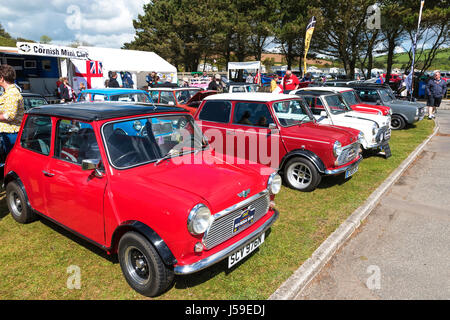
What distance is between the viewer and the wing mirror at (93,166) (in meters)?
2.99

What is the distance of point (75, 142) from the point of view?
3471 millimetres

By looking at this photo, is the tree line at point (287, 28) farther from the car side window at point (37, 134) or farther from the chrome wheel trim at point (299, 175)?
the car side window at point (37, 134)

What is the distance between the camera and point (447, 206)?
5.30 meters

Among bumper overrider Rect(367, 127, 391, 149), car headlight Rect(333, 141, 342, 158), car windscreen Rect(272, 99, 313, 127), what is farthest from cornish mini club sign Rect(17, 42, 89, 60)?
bumper overrider Rect(367, 127, 391, 149)

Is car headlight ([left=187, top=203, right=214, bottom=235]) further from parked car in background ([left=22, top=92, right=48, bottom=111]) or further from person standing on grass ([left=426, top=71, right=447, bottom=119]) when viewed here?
person standing on grass ([left=426, top=71, right=447, bottom=119])

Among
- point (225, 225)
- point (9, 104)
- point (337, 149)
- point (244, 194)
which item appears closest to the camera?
point (225, 225)

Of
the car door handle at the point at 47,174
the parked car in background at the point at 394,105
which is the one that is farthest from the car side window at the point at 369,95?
the car door handle at the point at 47,174

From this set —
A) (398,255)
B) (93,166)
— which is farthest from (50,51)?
(398,255)

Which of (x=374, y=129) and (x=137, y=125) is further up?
(x=137, y=125)

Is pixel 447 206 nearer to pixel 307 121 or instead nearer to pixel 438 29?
pixel 307 121

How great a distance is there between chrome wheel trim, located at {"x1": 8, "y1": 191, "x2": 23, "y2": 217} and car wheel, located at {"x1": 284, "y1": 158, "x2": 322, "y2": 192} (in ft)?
15.2

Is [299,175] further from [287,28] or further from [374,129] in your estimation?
[287,28]

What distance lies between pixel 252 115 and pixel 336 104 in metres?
3.38
